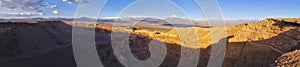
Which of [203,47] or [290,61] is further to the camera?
[203,47]

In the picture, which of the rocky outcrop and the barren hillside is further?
the barren hillside

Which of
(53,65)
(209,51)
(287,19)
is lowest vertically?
(53,65)

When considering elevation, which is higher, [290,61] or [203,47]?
[290,61]

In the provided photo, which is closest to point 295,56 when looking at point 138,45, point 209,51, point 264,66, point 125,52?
point 264,66

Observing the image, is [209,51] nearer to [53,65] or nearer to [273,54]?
[273,54]

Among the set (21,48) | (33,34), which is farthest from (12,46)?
(33,34)

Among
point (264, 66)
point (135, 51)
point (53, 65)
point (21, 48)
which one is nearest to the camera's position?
point (264, 66)

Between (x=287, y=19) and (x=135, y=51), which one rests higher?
(x=287, y=19)

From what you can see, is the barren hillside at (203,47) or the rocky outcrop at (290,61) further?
the barren hillside at (203,47)

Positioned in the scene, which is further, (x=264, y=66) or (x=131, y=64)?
(x=131, y=64)

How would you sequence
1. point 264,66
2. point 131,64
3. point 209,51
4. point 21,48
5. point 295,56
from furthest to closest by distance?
point 21,48
point 131,64
point 209,51
point 264,66
point 295,56
